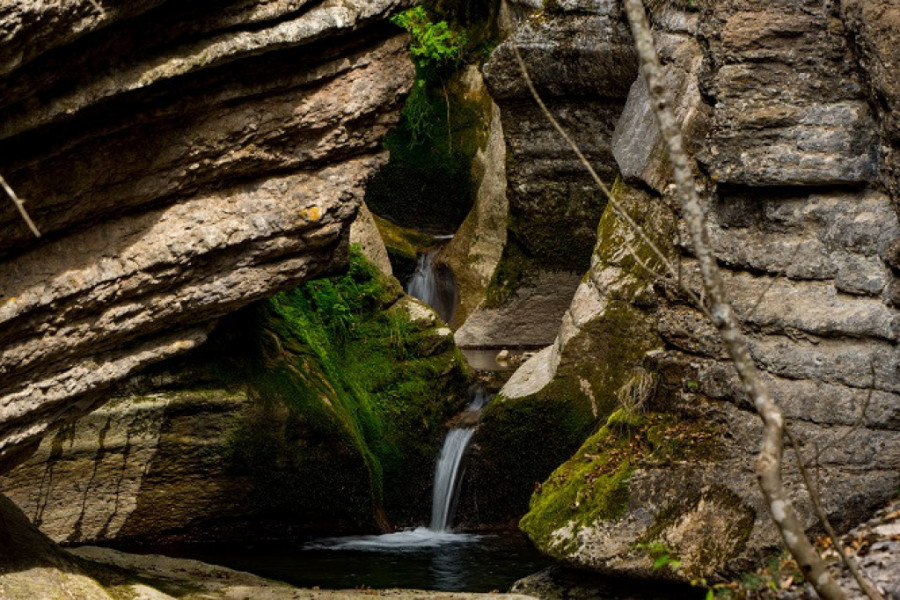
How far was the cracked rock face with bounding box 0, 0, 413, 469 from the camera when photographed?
6586 mm

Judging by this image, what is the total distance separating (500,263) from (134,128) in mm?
9949

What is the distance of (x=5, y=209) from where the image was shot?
21.5ft

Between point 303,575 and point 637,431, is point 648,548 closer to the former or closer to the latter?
point 637,431

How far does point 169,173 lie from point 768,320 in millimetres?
4035

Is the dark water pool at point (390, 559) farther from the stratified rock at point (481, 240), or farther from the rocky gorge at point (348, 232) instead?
the stratified rock at point (481, 240)

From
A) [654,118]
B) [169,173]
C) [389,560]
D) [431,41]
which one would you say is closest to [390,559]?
[389,560]

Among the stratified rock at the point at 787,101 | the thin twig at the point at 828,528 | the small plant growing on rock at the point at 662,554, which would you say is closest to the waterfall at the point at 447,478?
the small plant growing on rock at the point at 662,554

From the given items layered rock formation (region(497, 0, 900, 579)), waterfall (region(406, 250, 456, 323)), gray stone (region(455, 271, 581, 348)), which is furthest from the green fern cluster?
layered rock formation (region(497, 0, 900, 579))

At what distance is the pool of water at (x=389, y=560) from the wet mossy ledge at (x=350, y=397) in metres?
0.50

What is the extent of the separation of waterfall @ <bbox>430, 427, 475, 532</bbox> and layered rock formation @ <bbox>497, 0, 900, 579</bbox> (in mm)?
4072

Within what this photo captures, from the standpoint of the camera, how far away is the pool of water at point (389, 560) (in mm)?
10281

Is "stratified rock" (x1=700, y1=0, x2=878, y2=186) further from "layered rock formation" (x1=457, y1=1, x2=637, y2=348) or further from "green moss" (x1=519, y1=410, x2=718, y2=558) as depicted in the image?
"layered rock formation" (x1=457, y1=1, x2=637, y2=348)

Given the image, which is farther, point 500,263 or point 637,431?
point 500,263

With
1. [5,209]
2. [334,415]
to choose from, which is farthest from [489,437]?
[5,209]
